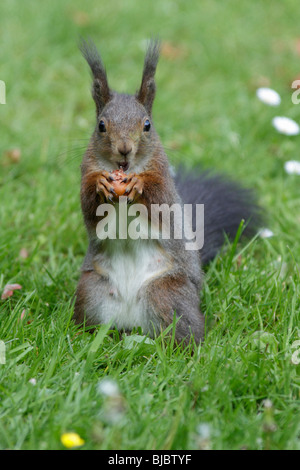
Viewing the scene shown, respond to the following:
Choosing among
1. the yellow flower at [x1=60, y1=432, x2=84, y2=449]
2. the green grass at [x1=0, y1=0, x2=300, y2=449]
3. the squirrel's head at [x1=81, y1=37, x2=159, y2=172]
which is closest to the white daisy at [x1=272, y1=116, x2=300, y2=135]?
the green grass at [x1=0, y1=0, x2=300, y2=449]

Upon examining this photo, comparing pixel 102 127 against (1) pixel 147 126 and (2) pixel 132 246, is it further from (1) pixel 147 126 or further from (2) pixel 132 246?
(2) pixel 132 246

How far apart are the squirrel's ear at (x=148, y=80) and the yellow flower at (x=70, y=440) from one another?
1.02 m

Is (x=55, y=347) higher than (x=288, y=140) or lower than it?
lower

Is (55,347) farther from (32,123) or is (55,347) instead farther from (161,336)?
(32,123)

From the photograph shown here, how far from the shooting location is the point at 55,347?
66.1 inches

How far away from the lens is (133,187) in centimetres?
180

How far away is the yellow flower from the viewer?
131 centimetres

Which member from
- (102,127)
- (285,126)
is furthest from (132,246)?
(285,126)

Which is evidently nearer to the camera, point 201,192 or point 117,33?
point 201,192

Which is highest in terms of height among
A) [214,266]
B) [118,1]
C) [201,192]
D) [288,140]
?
[118,1]

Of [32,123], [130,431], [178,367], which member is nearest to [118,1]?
[32,123]

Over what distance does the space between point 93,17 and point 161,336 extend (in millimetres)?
2826

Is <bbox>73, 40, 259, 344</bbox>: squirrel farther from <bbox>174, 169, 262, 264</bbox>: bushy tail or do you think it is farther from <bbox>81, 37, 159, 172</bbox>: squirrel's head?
<bbox>174, 169, 262, 264</bbox>: bushy tail

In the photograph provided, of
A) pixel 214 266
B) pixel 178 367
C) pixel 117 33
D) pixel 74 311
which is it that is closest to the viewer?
pixel 178 367
